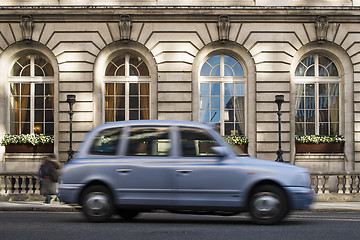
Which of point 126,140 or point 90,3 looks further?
point 90,3

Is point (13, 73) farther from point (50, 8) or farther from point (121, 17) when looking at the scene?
point (121, 17)

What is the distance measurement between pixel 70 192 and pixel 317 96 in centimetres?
1634

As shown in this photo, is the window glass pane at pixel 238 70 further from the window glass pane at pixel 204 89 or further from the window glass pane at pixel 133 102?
the window glass pane at pixel 133 102

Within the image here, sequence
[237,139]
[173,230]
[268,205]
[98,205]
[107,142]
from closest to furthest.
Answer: [173,230] → [268,205] → [98,205] → [107,142] → [237,139]

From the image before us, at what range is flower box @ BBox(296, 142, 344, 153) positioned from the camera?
2369 centimetres

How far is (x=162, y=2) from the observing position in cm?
2356

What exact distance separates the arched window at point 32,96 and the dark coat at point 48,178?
7.45 meters

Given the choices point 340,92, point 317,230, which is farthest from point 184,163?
point 340,92

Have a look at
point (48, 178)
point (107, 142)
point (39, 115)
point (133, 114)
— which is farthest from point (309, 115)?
point (107, 142)

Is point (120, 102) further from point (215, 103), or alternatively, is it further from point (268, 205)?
point (268, 205)

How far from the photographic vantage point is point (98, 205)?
9984mm

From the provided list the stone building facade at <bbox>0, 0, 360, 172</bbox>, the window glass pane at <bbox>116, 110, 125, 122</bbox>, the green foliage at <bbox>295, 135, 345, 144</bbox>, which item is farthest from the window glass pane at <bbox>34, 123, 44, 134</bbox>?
the green foliage at <bbox>295, 135, 345, 144</bbox>

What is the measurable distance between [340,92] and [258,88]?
367cm

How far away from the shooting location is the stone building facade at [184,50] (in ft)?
76.5
